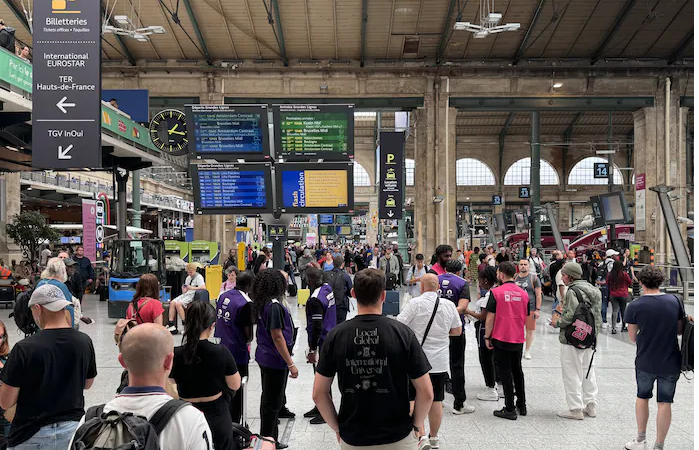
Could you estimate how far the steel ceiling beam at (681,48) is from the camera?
25.3m

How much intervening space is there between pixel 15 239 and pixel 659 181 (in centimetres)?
2810

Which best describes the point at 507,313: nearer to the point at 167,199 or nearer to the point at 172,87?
the point at 172,87

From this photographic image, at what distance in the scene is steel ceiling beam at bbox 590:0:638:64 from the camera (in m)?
23.1

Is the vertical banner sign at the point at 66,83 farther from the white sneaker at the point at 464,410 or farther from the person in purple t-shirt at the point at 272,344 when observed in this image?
the white sneaker at the point at 464,410

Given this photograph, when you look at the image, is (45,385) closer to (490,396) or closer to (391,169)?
(490,396)

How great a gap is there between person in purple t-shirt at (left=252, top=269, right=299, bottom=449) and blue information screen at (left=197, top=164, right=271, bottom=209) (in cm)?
505

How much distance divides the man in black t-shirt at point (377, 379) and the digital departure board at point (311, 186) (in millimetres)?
7009

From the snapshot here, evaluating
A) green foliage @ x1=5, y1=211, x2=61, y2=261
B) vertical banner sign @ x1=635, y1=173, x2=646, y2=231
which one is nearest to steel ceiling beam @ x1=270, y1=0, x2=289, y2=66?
green foliage @ x1=5, y1=211, x2=61, y2=261

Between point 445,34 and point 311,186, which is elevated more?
point 445,34

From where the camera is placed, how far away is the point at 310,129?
10164mm

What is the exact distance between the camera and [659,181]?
26375 mm

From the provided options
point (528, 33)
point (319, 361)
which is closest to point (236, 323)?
point (319, 361)

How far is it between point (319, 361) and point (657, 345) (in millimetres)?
3304

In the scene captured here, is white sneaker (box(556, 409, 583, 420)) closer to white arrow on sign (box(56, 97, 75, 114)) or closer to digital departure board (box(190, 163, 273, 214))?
digital departure board (box(190, 163, 273, 214))
